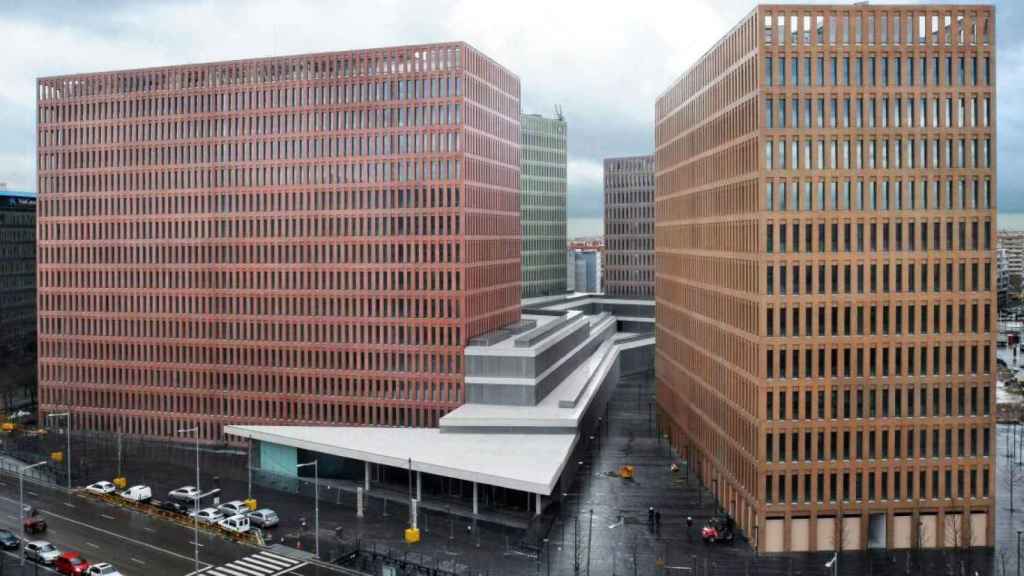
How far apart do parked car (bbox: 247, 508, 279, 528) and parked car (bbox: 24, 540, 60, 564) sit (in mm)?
18672

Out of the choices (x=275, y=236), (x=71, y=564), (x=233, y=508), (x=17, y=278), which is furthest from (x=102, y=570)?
(x=17, y=278)

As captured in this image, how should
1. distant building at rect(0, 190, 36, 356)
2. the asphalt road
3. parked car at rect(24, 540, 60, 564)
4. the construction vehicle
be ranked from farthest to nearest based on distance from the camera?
distant building at rect(0, 190, 36, 356) → the construction vehicle → parked car at rect(24, 540, 60, 564) → the asphalt road

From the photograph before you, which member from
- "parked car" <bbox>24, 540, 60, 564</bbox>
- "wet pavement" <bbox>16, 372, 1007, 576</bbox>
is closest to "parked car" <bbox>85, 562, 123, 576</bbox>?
"parked car" <bbox>24, 540, 60, 564</bbox>

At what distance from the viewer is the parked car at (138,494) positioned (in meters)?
109

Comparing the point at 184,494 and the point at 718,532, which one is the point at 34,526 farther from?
the point at 718,532

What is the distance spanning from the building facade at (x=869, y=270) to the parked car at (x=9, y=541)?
70945 millimetres

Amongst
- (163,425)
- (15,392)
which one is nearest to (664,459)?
(163,425)

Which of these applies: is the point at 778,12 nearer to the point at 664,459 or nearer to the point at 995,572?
the point at 995,572

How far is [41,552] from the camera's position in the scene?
89.1 metres

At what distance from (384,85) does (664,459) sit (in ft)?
207

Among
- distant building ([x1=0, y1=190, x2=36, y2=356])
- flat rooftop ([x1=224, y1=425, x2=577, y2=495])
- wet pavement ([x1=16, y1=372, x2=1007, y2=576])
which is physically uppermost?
distant building ([x1=0, y1=190, x2=36, y2=356])

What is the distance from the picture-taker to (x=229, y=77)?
13800 centimetres

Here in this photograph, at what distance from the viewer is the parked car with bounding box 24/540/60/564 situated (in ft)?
290

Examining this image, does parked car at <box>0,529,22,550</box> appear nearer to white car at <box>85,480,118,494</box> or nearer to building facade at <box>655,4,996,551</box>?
white car at <box>85,480,118,494</box>
